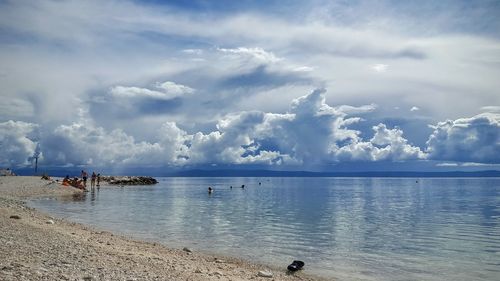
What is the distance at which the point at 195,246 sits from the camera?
88.2 feet

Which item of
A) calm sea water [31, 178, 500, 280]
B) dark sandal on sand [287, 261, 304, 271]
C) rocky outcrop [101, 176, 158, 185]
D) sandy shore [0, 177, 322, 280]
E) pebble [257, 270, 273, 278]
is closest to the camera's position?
sandy shore [0, 177, 322, 280]

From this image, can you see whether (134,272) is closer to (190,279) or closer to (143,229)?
(190,279)

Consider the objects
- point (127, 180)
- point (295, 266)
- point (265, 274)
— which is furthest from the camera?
point (127, 180)

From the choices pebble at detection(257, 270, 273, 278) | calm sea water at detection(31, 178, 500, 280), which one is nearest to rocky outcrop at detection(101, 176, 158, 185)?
calm sea water at detection(31, 178, 500, 280)

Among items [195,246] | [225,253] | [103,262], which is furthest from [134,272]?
[195,246]

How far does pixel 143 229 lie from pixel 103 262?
19.7 m

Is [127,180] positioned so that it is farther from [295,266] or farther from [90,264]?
[90,264]

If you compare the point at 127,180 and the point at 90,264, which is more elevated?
the point at 90,264

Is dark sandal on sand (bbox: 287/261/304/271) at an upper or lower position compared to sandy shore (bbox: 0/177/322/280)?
lower

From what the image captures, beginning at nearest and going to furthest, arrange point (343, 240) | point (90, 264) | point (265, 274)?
1. point (90, 264)
2. point (265, 274)
3. point (343, 240)

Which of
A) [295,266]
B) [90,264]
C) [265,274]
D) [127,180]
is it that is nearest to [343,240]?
[295,266]

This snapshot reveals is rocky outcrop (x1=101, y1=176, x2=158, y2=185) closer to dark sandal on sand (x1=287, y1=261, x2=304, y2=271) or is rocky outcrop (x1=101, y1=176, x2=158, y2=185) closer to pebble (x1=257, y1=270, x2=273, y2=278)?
dark sandal on sand (x1=287, y1=261, x2=304, y2=271)

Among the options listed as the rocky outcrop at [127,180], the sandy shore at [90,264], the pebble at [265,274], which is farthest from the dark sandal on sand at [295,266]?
the rocky outcrop at [127,180]

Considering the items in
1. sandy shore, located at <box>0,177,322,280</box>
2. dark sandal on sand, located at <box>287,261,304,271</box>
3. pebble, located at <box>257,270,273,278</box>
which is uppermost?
sandy shore, located at <box>0,177,322,280</box>
